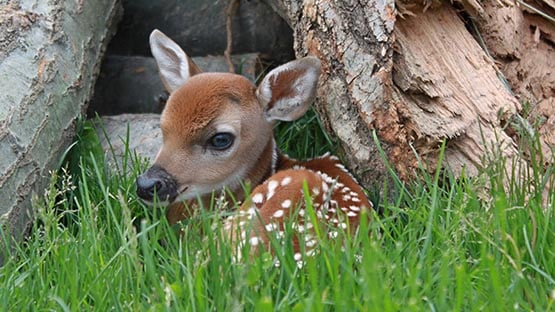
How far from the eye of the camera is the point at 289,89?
4.10 m

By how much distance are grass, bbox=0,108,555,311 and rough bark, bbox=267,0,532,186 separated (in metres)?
0.39

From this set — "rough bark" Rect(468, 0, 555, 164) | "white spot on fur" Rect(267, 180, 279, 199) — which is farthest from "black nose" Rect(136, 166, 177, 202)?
"rough bark" Rect(468, 0, 555, 164)

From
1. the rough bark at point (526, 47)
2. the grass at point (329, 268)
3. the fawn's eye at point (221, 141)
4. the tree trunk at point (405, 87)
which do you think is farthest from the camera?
the rough bark at point (526, 47)

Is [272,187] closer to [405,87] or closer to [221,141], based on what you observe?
[221,141]

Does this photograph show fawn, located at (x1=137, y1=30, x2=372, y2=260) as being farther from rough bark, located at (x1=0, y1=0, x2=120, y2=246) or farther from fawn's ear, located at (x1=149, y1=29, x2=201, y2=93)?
rough bark, located at (x1=0, y1=0, x2=120, y2=246)

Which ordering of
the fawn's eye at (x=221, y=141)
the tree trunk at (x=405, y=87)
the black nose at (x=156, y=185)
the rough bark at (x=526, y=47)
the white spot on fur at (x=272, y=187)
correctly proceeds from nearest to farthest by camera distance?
1. the white spot on fur at (x=272, y=187)
2. the black nose at (x=156, y=185)
3. the tree trunk at (x=405, y=87)
4. the fawn's eye at (x=221, y=141)
5. the rough bark at (x=526, y=47)

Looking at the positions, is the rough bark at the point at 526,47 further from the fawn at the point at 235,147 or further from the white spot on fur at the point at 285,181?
the white spot on fur at the point at 285,181

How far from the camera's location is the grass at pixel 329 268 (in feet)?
8.27

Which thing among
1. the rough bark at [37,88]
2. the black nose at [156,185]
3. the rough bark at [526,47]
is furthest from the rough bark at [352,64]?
the rough bark at [37,88]

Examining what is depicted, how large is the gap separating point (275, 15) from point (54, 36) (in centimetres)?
166

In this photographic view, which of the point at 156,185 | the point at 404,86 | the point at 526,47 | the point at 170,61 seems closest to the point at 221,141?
the point at 156,185

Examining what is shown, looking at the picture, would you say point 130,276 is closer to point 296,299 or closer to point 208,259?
point 208,259

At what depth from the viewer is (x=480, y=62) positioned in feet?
13.5

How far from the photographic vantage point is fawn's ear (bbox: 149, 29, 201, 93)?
4309mm
